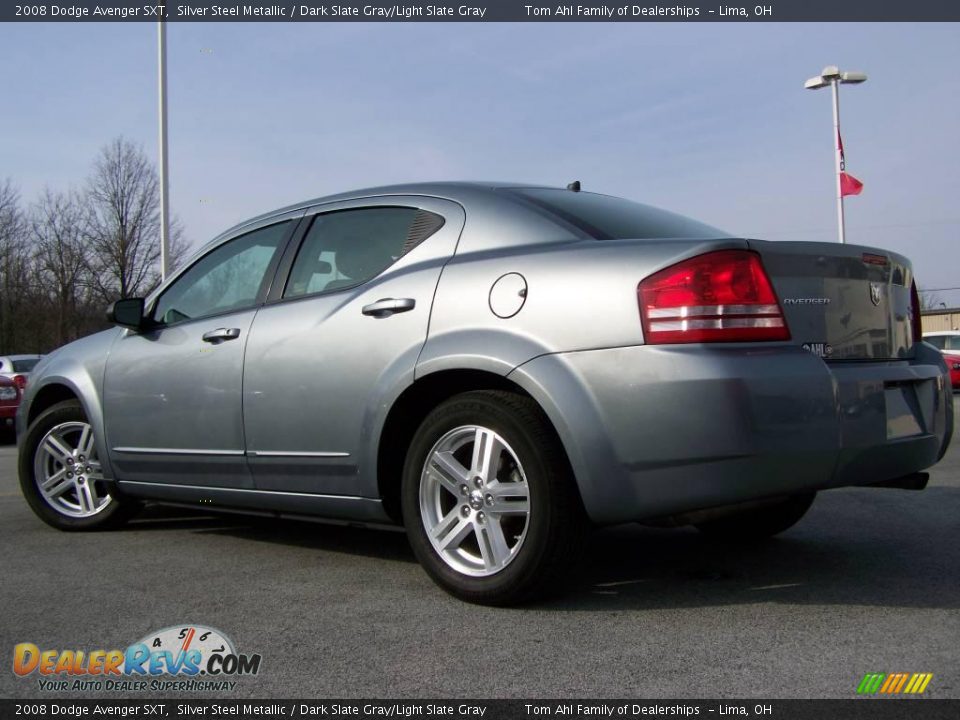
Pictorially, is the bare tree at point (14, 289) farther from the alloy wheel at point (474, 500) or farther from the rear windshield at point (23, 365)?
the alloy wheel at point (474, 500)

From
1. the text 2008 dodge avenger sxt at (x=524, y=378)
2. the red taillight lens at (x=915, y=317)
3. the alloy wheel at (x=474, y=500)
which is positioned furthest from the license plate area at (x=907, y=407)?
the alloy wheel at (x=474, y=500)

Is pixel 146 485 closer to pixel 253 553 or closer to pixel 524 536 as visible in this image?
pixel 253 553

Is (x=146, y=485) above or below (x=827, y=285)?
below

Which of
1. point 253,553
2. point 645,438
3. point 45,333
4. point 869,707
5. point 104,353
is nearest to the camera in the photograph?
point 869,707

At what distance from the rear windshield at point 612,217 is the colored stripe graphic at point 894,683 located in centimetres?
169

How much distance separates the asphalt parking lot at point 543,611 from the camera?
258 centimetres

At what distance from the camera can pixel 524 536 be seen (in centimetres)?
320

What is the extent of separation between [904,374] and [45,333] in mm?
33790

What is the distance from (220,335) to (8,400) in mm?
10876

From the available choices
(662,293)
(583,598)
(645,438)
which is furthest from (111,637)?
(662,293)

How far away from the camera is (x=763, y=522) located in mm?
4371

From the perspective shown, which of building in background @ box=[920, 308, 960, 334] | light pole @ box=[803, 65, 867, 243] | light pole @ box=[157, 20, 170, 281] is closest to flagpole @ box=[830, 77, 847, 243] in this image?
light pole @ box=[803, 65, 867, 243]

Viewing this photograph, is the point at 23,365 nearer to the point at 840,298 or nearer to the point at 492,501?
the point at 492,501

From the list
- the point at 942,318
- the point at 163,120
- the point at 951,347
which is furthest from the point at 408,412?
the point at 942,318
